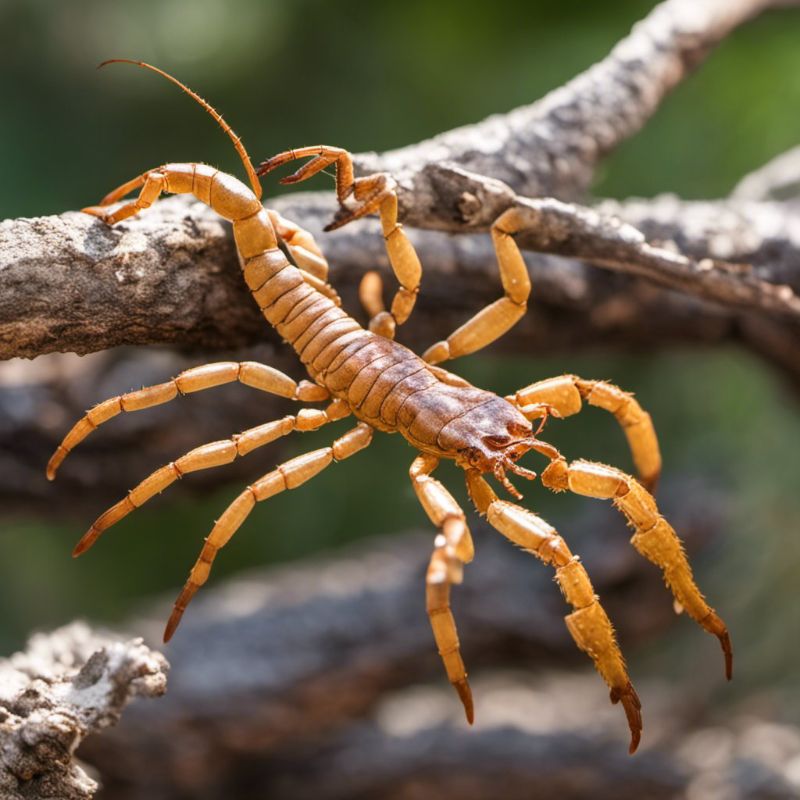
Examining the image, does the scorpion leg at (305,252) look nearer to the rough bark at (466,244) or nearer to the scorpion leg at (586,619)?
the rough bark at (466,244)

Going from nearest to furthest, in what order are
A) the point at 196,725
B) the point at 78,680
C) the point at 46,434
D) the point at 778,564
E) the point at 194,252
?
the point at 78,680
the point at 194,252
the point at 46,434
the point at 196,725
the point at 778,564

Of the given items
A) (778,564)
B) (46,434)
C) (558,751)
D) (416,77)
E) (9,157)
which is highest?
(416,77)

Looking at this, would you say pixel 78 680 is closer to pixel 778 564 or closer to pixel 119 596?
pixel 119 596

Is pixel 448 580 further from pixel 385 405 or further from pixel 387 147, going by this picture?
pixel 387 147

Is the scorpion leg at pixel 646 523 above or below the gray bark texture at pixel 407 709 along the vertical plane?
above

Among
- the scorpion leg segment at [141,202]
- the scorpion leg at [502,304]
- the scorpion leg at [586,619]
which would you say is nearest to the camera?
the scorpion leg at [586,619]

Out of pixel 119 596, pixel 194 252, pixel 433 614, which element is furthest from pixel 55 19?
pixel 433 614

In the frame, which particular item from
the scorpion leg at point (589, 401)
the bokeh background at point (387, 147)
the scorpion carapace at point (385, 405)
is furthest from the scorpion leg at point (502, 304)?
the bokeh background at point (387, 147)
